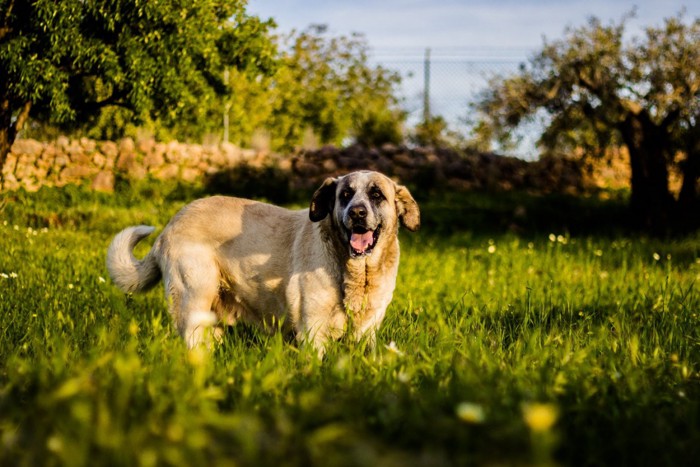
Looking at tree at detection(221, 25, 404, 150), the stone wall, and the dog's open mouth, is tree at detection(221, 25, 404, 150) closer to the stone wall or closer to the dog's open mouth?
the stone wall

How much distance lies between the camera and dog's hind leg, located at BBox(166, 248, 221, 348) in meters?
4.52

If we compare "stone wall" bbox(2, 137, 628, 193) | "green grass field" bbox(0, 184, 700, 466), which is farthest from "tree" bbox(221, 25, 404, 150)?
"green grass field" bbox(0, 184, 700, 466)

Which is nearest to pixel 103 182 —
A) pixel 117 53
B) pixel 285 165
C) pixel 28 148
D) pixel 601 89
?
pixel 28 148

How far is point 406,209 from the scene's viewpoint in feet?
15.5

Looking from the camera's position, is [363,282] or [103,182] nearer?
[363,282]

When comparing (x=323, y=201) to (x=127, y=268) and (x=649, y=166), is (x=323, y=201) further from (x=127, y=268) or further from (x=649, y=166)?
(x=649, y=166)

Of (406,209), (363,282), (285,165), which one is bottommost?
(363,282)

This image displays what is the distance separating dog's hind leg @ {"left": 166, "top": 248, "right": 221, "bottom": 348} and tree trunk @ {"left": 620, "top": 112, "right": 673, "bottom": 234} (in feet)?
30.2

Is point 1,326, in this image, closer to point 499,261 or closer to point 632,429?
point 632,429

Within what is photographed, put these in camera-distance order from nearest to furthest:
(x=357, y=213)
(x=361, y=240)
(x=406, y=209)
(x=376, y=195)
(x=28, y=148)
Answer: (x=357, y=213), (x=361, y=240), (x=376, y=195), (x=406, y=209), (x=28, y=148)

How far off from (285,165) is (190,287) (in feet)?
39.6

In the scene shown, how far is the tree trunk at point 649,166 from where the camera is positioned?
1141 centimetres

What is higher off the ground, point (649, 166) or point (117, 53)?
point (117, 53)

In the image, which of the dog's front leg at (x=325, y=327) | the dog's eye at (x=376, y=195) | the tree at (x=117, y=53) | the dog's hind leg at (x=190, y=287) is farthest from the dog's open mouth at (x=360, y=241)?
the tree at (x=117, y=53)
